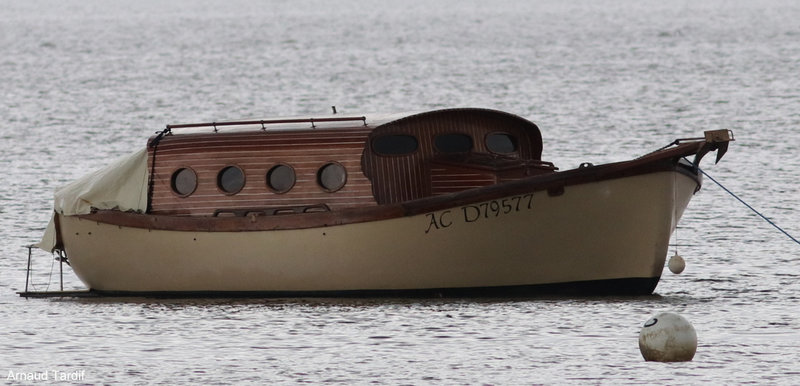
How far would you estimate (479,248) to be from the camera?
2673 centimetres

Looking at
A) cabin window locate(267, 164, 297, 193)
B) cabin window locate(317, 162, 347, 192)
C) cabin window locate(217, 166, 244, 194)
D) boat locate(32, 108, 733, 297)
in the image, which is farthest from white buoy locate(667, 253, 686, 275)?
cabin window locate(217, 166, 244, 194)

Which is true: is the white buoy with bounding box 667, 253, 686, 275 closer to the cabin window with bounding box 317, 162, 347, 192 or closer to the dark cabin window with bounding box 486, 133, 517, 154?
the dark cabin window with bounding box 486, 133, 517, 154

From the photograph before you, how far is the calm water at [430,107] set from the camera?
2352 centimetres

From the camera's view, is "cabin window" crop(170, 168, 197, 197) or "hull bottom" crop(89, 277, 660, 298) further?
"cabin window" crop(170, 168, 197, 197)

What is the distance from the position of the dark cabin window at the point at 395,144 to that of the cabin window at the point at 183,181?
312cm

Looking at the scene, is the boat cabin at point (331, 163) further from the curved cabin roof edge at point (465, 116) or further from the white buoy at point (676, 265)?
the white buoy at point (676, 265)

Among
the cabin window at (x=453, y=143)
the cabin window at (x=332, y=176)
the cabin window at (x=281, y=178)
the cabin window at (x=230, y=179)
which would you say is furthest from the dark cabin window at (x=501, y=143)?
the cabin window at (x=230, y=179)

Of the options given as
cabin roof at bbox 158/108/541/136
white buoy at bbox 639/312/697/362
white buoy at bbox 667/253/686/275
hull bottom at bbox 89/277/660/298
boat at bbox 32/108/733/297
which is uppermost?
cabin roof at bbox 158/108/541/136

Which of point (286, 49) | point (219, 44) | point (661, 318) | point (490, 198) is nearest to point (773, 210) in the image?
point (490, 198)

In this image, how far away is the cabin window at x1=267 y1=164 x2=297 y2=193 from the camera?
2800 centimetres

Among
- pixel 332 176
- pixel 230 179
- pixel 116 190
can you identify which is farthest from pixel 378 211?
pixel 116 190

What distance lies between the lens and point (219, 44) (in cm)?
14475

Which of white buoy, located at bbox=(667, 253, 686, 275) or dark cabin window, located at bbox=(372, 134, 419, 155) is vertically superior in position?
dark cabin window, located at bbox=(372, 134, 419, 155)

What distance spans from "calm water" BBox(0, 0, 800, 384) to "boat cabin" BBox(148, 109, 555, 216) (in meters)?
1.61
